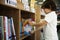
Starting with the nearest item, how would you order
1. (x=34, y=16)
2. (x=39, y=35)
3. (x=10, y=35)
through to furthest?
(x=10, y=35)
(x=34, y=16)
(x=39, y=35)

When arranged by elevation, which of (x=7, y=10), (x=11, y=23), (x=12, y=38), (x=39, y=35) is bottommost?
(x=39, y=35)

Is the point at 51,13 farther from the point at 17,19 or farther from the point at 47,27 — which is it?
the point at 17,19

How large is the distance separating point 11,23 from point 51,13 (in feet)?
3.32

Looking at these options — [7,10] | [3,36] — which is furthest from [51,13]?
[3,36]

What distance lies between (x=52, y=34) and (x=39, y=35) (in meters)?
0.48

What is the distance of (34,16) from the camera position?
2490 mm

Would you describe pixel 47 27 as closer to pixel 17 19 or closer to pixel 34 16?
pixel 34 16

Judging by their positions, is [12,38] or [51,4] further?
[51,4]

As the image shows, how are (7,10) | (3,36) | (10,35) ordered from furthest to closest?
(7,10), (10,35), (3,36)

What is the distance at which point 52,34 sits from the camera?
2.24m

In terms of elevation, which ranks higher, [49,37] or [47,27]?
[47,27]

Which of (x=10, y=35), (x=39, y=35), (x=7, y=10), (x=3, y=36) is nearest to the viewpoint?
(x=3, y=36)

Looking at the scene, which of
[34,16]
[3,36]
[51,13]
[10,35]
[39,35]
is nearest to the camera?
[3,36]

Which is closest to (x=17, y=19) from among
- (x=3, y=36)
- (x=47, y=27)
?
(x=3, y=36)
